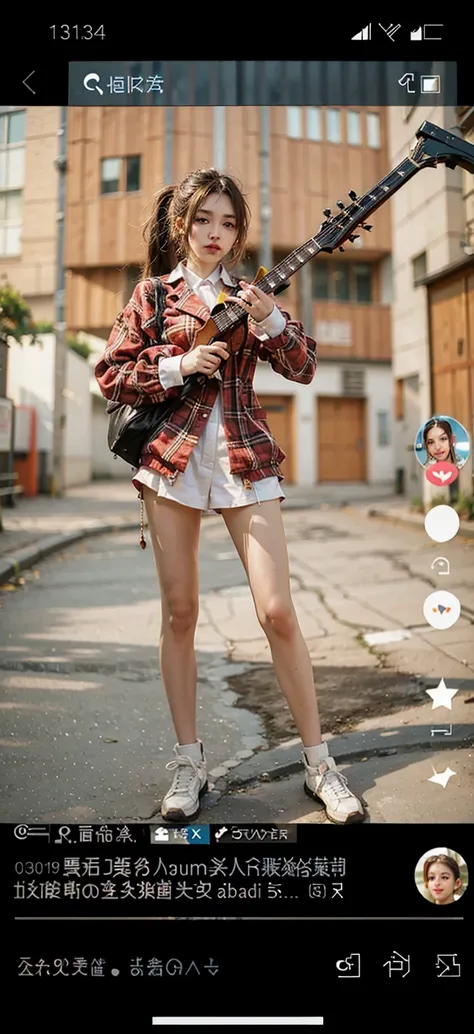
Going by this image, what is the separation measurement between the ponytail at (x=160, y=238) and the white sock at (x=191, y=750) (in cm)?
93

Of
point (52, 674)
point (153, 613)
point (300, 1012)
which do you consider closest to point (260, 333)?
point (300, 1012)

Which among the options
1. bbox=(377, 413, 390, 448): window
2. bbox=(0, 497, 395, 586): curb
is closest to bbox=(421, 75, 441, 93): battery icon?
bbox=(377, 413, 390, 448): window

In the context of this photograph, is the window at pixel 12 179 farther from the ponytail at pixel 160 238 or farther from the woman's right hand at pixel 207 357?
the woman's right hand at pixel 207 357

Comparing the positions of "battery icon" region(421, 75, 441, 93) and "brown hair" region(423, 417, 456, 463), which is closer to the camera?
"battery icon" region(421, 75, 441, 93)

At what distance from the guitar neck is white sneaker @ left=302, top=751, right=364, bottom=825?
85cm

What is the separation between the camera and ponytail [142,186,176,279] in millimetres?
1482

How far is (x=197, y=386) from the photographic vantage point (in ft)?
4.55

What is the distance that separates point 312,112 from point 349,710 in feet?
4.63

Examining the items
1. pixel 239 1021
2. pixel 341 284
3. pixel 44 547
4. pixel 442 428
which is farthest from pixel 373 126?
pixel 341 284

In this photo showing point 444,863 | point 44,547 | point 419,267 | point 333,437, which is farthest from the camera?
point 333,437

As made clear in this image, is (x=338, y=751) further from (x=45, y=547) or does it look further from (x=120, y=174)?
(x=45, y=547)

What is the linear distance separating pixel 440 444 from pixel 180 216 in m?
0.63

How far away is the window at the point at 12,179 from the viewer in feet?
4.47

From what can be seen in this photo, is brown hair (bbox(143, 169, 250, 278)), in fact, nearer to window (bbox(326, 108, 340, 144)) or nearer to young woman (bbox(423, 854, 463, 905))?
window (bbox(326, 108, 340, 144))
